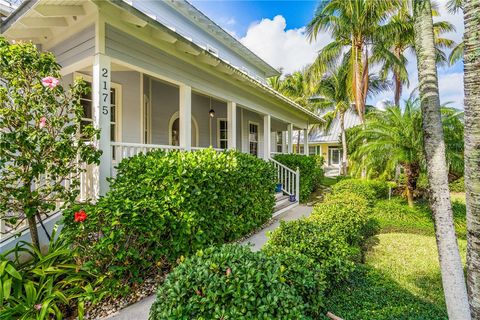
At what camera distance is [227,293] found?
193 centimetres

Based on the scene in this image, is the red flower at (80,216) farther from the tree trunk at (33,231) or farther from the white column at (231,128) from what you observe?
the white column at (231,128)

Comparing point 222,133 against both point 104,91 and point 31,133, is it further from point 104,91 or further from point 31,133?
point 31,133

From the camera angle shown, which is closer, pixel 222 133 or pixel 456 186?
pixel 222 133

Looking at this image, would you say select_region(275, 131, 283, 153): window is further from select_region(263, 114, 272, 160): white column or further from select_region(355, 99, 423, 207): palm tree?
select_region(355, 99, 423, 207): palm tree

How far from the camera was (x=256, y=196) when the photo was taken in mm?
6086

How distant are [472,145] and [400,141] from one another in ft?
24.1

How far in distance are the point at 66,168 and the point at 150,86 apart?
15.4 feet

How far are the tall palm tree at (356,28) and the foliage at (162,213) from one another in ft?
36.5

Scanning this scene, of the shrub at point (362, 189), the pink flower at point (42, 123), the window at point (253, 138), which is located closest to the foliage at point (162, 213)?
the pink flower at point (42, 123)

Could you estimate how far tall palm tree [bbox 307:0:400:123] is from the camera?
41.6 feet

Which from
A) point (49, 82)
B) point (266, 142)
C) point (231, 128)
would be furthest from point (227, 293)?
point (266, 142)

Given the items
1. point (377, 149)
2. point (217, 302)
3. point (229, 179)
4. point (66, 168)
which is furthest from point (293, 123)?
point (217, 302)

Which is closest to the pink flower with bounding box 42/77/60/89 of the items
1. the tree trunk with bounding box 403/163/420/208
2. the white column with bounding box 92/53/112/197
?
→ the white column with bounding box 92/53/112/197

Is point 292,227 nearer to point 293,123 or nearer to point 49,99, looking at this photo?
point 49,99
